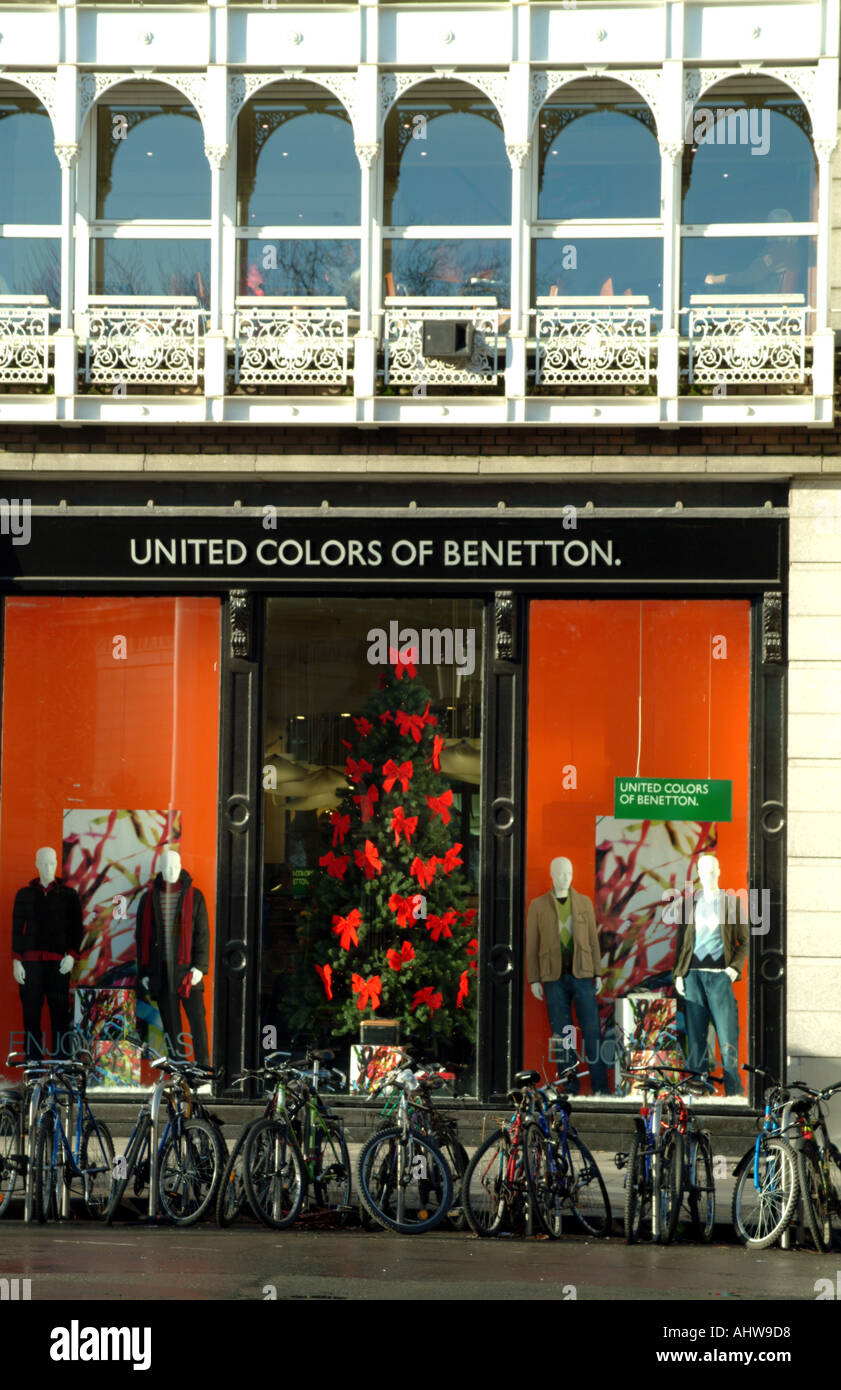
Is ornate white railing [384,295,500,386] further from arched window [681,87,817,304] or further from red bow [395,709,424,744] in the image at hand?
red bow [395,709,424,744]

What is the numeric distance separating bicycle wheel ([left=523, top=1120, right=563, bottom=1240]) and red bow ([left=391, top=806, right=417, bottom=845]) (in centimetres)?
387

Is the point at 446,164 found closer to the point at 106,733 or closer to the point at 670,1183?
the point at 106,733

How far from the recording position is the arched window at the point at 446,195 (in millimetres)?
14188

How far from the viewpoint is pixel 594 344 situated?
45.5ft

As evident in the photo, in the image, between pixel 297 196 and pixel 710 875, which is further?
pixel 297 196

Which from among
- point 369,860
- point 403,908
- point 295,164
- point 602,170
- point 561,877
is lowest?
point 403,908

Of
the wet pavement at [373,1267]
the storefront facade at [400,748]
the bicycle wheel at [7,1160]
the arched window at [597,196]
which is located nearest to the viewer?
the wet pavement at [373,1267]

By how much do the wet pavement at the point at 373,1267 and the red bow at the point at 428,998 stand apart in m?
3.45

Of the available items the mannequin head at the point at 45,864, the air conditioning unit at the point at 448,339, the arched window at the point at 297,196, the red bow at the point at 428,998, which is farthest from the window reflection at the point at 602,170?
the mannequin head at the point at 45,864

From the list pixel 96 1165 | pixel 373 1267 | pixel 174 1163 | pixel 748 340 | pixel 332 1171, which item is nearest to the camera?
pixel 373 1267

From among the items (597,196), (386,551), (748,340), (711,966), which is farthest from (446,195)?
(711,966)

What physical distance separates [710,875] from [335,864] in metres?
3.22

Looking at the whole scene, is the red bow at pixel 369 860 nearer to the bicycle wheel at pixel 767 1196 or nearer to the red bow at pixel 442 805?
the red bow at pixel 442 805

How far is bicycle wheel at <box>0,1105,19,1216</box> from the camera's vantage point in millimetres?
10938
